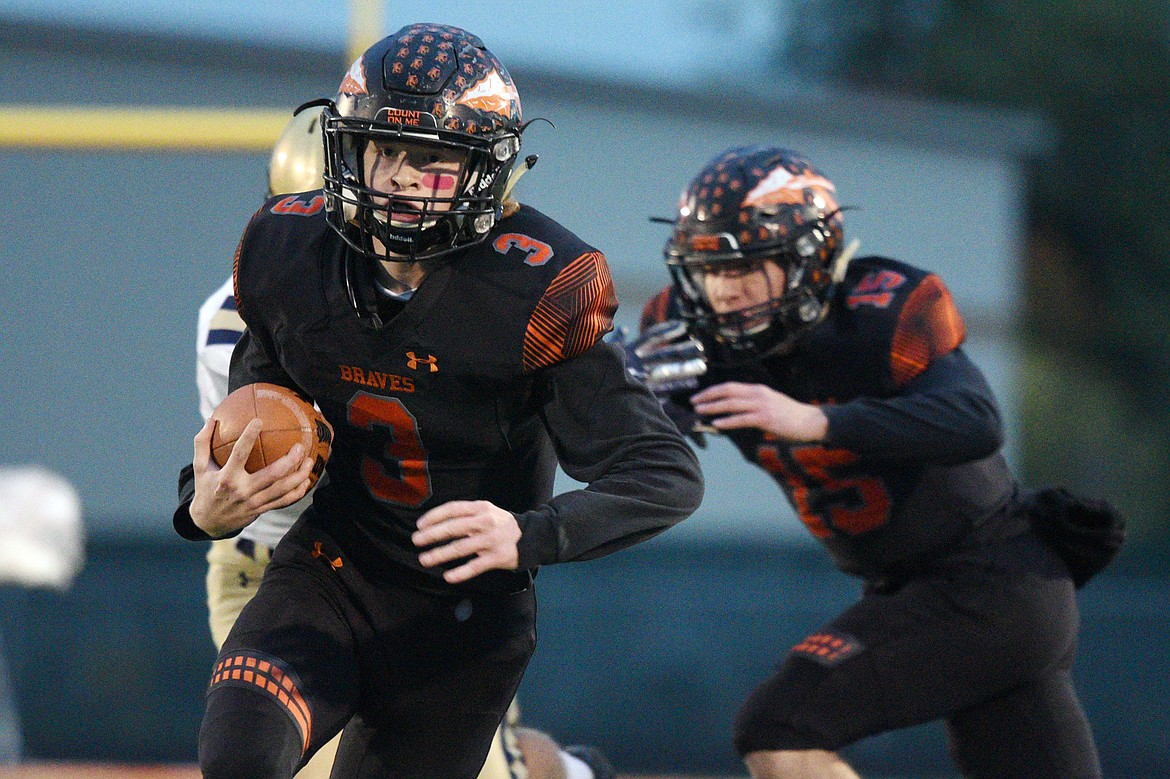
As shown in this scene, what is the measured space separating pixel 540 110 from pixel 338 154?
947cm

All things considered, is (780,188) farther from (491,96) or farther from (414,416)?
(414,416)

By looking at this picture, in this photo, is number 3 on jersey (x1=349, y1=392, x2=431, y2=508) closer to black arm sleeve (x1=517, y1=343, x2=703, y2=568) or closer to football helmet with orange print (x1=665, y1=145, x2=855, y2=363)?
black arm sleeve (x1=517, y1=343, x2=703, y2=568)

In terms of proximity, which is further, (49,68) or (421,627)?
(49,68)

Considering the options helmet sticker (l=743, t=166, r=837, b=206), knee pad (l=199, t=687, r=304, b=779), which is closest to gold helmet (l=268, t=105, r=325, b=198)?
helmet sticker (l=743, t=166, r=837, b=206)

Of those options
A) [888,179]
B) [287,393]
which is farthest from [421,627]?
[888,179]

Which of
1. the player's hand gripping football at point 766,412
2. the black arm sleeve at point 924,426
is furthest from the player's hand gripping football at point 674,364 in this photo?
the black arm sleeve at point 924,426

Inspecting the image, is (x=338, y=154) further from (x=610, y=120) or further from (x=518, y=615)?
(x=610, y=120)

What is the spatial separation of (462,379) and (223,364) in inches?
39.3

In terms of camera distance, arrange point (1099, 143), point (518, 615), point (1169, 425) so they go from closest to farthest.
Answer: point (518, 615) < point (1169, 425) < point (1099, 143)

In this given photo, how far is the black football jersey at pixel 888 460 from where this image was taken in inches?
156

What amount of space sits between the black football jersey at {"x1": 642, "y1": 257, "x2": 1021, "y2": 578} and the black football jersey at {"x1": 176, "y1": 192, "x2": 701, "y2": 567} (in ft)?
3.62

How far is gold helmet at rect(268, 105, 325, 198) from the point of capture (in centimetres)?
411

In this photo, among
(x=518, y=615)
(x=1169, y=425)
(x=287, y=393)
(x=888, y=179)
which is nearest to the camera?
(x=287, y=393)

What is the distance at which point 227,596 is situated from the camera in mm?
3996
